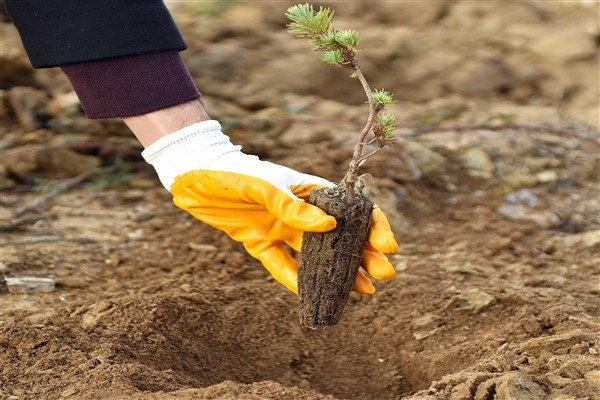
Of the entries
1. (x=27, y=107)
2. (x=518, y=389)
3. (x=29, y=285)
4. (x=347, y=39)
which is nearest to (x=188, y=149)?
(x=347, y=39)

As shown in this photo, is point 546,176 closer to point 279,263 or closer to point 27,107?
point 279,263

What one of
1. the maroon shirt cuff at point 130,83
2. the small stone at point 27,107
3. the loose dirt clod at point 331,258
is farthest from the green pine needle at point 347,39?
the small stone at point 27,107

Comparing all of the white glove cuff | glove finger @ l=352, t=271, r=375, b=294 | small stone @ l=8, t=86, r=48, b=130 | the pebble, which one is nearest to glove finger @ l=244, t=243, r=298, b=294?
glove finger @ l=352, t=271, r=375, b=294

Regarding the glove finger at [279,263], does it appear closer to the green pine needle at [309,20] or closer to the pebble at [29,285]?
the green pine needle at [309,20]

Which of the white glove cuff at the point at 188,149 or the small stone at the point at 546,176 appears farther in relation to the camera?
the small stone at the point at 546,176

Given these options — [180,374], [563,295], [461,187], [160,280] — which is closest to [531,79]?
[461,187]

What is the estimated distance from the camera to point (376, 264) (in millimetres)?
1891

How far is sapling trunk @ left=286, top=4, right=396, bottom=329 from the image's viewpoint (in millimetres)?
1786

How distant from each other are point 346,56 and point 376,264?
485 millimetres

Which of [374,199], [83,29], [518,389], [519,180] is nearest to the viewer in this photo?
[518,389]

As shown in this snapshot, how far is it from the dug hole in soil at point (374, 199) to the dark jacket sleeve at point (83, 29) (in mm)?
650

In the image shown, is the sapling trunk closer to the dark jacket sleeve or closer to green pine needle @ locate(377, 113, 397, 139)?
green pine needle @ locate(377, 113, 397, 139)

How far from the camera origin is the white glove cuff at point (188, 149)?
195cm

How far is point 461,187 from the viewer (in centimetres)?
313
